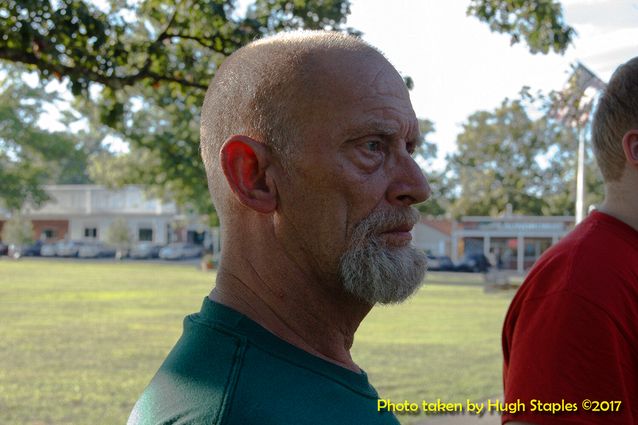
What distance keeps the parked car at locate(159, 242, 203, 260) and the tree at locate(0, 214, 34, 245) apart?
11.6 metres

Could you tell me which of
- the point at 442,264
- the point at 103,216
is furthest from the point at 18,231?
the point at 442,264

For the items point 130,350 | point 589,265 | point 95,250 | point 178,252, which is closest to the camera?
point 589,265

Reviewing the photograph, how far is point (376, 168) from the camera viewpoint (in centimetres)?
185

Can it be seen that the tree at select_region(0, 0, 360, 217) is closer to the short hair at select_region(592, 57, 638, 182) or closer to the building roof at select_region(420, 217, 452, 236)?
the short hair at select_region(592, 57, 638, 182)

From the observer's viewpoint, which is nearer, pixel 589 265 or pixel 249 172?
pixel 249 172

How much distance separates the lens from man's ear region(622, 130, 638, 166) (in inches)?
111

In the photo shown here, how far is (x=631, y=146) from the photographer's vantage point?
2824mm

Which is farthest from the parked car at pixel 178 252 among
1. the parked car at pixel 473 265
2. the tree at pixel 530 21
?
the tree at pixel 530 21

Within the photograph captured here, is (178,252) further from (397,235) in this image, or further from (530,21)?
(397,235)

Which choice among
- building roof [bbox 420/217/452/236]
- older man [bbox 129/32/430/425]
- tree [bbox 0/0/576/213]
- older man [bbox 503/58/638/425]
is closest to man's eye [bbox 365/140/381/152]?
older man [bbox 129/32/430/425]

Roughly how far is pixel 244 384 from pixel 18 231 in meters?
71.6

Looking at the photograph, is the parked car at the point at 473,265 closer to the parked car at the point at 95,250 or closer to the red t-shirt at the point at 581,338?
the parked car at the point at 95,250

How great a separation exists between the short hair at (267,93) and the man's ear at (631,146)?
1268 millimetres

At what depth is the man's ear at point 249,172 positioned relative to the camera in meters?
1.82
